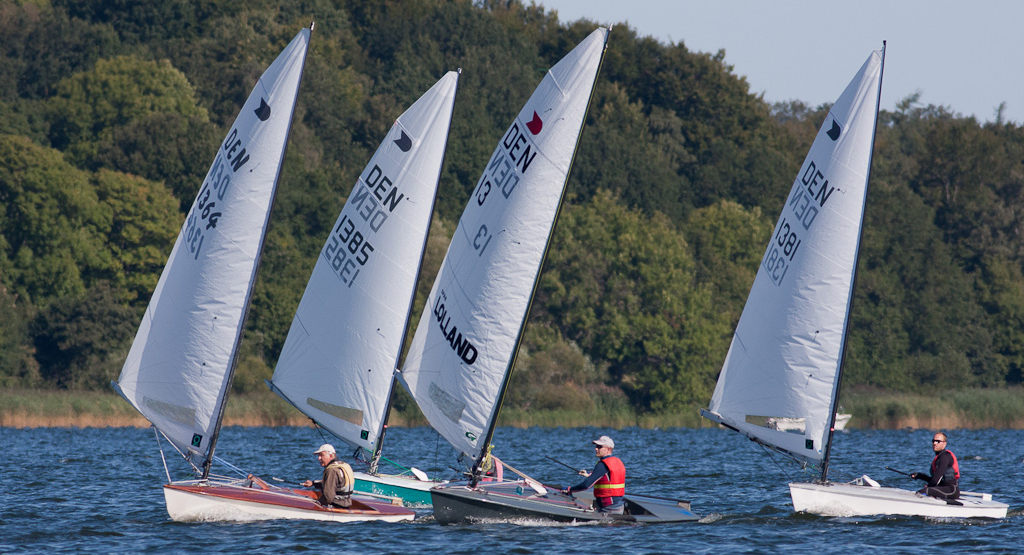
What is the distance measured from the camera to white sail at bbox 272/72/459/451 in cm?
1931

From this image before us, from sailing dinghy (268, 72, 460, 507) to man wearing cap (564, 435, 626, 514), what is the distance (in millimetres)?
3784

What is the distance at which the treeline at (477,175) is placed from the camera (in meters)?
55.5

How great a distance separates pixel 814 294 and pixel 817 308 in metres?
0.21

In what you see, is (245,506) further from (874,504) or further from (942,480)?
(942,480)

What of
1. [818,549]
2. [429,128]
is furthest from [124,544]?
[818,549]

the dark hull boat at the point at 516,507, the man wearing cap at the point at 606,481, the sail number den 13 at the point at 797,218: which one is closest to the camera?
the man wearing cap at the point at 606,481

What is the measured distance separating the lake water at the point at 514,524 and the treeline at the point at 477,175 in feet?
49.7

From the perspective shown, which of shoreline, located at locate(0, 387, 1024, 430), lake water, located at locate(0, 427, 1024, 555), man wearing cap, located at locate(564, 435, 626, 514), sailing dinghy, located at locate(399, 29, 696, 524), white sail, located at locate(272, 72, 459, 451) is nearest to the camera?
lake water, located at locate(0, 427, 1024, 555)

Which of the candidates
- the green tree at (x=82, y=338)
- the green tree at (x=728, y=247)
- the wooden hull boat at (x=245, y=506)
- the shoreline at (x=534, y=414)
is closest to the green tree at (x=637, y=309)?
the shoreline at (x=534, y=414)

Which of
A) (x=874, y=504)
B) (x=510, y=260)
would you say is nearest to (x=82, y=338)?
(x=510, y=260)

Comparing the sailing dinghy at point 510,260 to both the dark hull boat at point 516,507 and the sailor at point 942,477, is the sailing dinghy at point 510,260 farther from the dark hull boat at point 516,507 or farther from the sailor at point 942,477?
the sailor at point 942,477

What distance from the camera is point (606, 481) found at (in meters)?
17.2

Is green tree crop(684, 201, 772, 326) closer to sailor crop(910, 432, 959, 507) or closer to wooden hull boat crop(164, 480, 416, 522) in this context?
sailor crop(910, 432, 959, 507)

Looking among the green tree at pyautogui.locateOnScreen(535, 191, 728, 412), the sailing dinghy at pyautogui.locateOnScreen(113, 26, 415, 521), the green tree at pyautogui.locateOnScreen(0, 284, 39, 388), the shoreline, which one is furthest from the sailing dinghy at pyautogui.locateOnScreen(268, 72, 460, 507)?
the green tree at pyautogui.locateOnScreen(535, 191, 728, 412)
